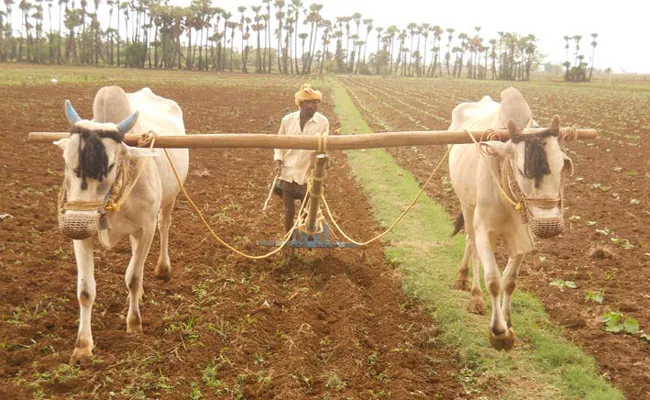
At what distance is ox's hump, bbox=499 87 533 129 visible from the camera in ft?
15.9

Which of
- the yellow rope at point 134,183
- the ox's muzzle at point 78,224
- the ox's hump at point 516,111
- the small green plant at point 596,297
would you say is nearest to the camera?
the ox's muzzle at point 78,224

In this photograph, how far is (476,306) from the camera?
5.99 m

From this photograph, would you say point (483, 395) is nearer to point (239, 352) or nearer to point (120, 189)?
point (239, 352)

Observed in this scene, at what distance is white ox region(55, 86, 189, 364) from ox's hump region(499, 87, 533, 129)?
9.54 feet

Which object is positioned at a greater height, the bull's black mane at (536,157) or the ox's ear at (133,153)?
the bull's black mane at (536,157)

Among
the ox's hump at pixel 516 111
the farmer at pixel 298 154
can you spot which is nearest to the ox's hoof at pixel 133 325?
the farmer at pixel 298 154

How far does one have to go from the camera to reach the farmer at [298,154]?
22.2ft

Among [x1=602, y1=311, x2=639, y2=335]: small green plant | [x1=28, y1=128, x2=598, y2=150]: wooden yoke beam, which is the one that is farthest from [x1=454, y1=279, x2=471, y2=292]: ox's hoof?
[x1=28, y1=128, x2=598, y2=150]: wooden yoke beam

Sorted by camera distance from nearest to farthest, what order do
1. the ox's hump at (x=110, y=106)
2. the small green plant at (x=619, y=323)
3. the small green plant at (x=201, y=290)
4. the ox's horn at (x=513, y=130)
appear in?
1. the ox's horn at (x=513, y=130)
2. the ox's hump at (x=110, y=106)
3. the small green plant at (x=619, y=323)
4. the small green plant at (x=201, y=290)

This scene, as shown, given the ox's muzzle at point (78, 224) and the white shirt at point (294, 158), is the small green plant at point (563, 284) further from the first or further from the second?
the ox's muzzle at point (78, 224)

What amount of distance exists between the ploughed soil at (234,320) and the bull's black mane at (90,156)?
4.74 feet

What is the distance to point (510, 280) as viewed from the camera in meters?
5.32

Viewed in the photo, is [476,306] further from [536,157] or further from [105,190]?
[105,190]

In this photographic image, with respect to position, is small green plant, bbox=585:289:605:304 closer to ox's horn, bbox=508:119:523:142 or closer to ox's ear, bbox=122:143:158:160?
ox's horn, bbox=508:119:523:142
